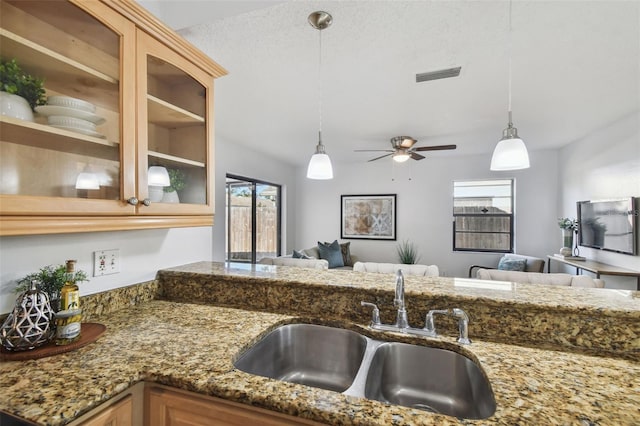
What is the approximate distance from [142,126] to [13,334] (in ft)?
2.68

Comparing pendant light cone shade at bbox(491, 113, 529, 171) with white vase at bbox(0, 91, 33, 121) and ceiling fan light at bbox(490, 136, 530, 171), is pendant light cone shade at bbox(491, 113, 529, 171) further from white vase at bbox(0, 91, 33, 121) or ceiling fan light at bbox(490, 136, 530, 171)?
white vase at bbox(0, 91, 33, 121)

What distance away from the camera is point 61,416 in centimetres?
67

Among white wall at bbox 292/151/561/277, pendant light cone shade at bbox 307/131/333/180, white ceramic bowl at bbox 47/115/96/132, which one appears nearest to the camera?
white ceramic bowl at bbox 47/115/96/132

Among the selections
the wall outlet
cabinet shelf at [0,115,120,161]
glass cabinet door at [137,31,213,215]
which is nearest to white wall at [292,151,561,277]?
glass cabinet door at [137,31,213,215]

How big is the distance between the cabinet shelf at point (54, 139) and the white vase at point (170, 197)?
264mm

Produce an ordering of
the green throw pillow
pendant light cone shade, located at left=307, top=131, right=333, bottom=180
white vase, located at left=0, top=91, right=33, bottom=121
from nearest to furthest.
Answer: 1. white vase, located at left=0, top=91, right=33, bottom=121
2. pendant light cone shade, located at left=307, top=131, right=333, bottom=180
3. the green throw pillow

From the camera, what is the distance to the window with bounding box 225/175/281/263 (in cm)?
420

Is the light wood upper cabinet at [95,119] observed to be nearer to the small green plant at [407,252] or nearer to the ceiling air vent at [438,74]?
the ceiling air vent at [438,74]

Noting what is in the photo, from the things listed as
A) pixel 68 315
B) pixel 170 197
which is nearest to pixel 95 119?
pixel 170 197

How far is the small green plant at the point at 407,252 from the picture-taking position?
5055 millimetres

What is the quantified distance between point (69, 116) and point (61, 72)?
15 cm

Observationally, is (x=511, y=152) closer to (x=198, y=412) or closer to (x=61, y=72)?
(x=198, y=412)

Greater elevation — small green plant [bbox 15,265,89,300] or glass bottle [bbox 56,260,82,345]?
small green plant [bbox 15,265,89,300]

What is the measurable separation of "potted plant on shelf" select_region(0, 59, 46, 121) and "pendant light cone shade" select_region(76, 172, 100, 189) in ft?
0.69
